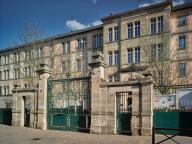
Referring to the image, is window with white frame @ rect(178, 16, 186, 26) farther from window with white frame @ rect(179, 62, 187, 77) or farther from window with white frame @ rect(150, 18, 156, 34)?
window with white frame @ rect(179, 62, 187, 77)

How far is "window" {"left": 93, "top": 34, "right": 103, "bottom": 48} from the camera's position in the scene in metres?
39.6

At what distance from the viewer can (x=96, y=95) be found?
16500 mm

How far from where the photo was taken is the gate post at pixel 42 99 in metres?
18.6

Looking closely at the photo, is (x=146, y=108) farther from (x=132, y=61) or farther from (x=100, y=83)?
(x=132, y=61)

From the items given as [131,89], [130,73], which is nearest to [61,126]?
[131,89]

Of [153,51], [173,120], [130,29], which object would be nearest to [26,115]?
[173,120]

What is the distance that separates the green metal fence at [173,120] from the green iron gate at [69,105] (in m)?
4.49

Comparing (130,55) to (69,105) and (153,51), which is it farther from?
(69,105)

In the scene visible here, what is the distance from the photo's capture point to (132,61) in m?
34.7

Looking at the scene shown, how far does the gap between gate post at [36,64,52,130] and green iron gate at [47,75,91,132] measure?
0.34 meters

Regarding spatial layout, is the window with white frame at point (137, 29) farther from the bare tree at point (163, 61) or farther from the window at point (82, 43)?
the window at point (82, 43)

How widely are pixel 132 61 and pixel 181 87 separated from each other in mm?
19018

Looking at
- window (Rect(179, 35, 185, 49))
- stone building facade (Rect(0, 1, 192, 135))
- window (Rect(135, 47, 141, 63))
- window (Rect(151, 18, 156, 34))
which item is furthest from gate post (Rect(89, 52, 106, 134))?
window (Rect(179, 35, 185, 49))

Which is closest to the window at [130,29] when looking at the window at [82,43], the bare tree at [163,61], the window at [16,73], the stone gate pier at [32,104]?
the bare tree at [163,61]
